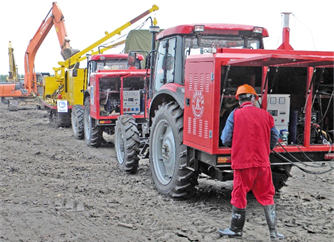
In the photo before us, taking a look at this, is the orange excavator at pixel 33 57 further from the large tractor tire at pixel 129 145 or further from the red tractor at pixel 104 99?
the large tractor tire at pixel 129 145

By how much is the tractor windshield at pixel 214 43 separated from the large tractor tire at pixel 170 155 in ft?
2.69

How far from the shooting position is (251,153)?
4469 mm

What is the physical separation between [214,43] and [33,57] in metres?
18.2

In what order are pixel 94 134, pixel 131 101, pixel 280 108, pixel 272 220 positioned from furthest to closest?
1. pixel 94 134
2. pixel 131 101
3. pixel 280 108
4. pixel 272 220

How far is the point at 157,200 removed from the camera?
6.16 m

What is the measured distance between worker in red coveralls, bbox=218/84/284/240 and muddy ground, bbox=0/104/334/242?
13.2 inches

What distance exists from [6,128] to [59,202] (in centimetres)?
1118

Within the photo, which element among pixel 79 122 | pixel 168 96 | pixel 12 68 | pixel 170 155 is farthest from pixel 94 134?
pixel 12 68

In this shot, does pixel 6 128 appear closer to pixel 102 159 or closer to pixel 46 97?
pixel 46 97

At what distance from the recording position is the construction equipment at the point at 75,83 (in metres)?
12.7

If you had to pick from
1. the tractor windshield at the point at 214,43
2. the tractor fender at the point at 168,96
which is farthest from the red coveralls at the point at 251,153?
the tractor windshield at the point at 214,43

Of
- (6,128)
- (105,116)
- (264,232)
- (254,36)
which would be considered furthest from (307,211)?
(6,128)

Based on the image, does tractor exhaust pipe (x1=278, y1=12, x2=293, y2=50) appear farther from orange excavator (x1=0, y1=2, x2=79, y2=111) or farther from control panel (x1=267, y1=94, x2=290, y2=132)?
orange excavator (x1=0, y1=2, x2=79, y2=111)

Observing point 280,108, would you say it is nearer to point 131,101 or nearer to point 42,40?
point 131,101
